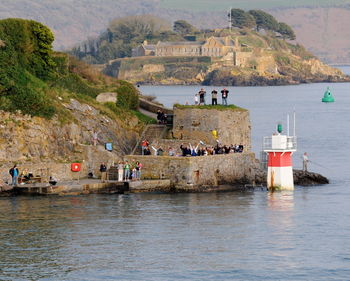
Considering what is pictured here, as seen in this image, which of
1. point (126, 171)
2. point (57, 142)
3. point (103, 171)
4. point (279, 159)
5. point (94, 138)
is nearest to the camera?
point (126, 171)

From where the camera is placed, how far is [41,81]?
2518 inches

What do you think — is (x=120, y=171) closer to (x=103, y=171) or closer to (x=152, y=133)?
(x=103, y=171)

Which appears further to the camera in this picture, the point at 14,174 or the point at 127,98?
the point at 127,98

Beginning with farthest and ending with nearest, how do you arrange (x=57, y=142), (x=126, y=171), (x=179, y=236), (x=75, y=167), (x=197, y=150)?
1. (x=57, y=142)
2. (x=197, y=150)
3. (x=75, y=167)
4. (x=126, y=171)
5. (x=179, y=236)

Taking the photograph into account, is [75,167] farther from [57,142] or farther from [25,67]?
[25,67]

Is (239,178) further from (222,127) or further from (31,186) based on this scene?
(31,186)

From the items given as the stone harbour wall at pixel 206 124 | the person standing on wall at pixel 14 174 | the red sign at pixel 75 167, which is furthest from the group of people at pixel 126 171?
the stone harbour wall at pixel 206 124

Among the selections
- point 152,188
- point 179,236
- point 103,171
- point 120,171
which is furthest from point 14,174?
point 179,236

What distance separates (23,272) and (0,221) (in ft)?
29.9

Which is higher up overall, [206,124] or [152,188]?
[206,124]

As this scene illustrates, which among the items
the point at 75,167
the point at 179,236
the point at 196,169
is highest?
the point at 75,167

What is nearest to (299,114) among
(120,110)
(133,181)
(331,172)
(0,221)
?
(331,172)

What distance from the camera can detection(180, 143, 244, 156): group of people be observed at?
185 feet

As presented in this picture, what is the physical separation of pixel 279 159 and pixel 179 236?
45.2ft
